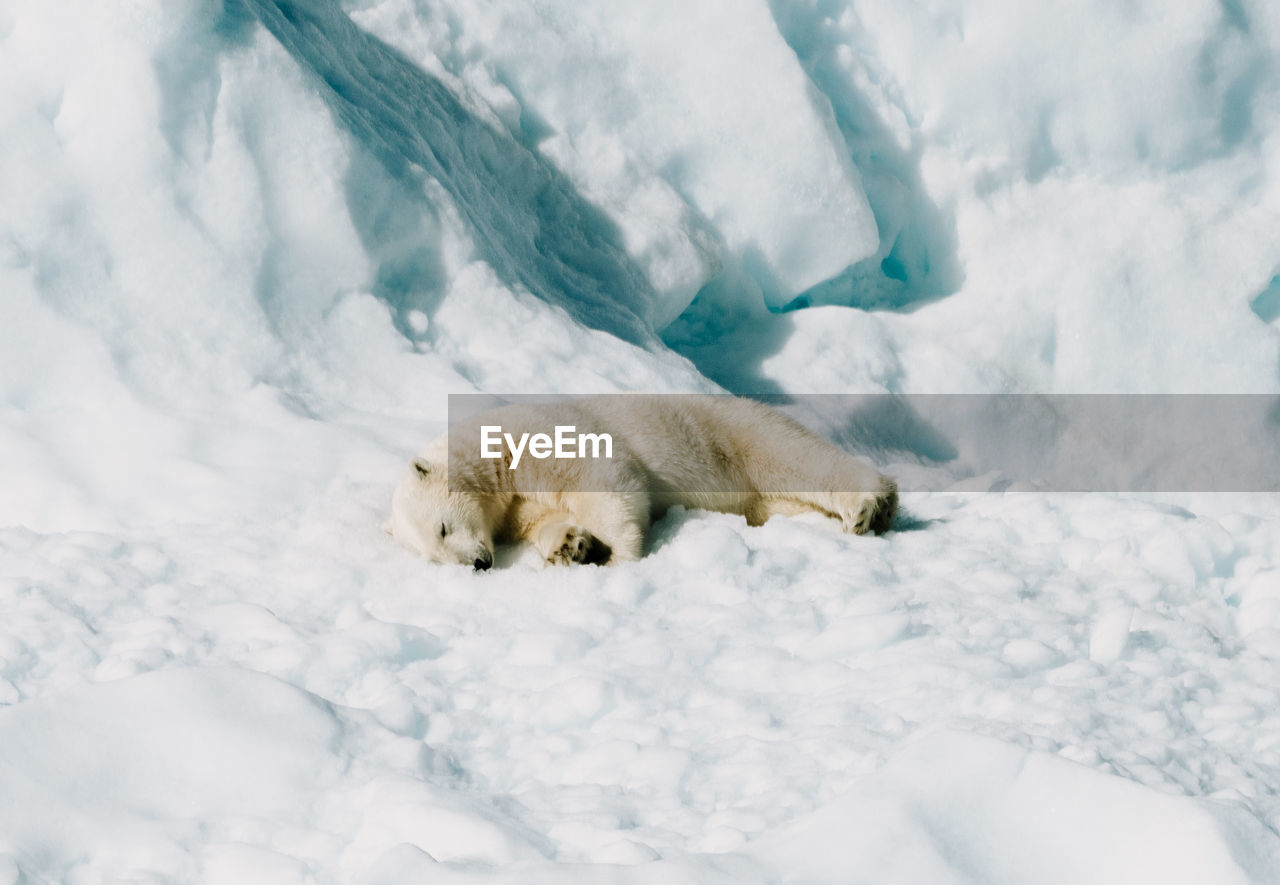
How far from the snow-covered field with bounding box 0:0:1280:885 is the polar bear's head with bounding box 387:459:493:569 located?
11 centimetres

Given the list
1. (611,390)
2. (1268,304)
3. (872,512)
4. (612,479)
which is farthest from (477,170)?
(1268,304)

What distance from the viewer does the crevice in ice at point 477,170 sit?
18.5 ft

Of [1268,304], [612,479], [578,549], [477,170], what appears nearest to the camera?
[578,549]

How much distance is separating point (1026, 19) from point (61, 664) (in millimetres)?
6659

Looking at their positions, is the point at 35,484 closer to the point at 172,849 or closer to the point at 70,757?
the point at 70,757

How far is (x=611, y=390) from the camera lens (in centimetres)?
527

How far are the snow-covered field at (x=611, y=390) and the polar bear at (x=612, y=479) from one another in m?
0.14

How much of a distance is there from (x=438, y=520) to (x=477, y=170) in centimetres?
314

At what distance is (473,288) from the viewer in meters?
5.57

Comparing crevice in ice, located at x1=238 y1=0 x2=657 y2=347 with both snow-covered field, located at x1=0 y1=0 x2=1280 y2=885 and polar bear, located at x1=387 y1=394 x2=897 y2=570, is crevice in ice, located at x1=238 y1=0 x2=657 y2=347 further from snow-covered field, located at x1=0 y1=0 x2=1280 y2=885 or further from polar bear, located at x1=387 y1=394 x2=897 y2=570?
polar bear, located at x1=387 y1=394 x2=897 y2=570

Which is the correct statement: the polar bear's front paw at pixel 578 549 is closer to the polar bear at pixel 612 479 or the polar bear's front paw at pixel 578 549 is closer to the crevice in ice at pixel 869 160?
the polar bear at pixel 612 479

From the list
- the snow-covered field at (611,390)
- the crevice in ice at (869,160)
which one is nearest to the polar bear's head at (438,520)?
the snow-covered field at (611,390)

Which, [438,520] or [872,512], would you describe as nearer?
[438,520]

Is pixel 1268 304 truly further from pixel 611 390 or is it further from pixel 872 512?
pixel 872 512
